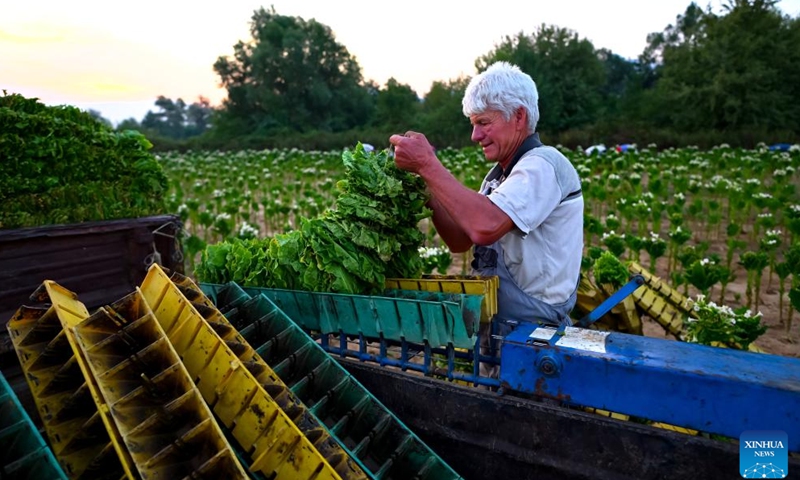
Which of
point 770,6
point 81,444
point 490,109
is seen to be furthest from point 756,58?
point 81,444

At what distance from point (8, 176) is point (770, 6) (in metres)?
44.3

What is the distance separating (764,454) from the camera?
5.92ft

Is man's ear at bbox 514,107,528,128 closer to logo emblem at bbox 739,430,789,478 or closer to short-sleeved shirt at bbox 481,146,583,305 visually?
short-sleeved shirt at bbox 481,146,583,305

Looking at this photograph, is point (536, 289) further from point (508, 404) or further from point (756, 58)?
point (756, 58)

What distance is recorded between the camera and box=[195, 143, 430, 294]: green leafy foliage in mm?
2680

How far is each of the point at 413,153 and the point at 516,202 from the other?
1.94 ft

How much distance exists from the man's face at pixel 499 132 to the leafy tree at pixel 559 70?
34993 millimetres

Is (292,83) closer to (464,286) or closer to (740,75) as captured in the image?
(740,75)

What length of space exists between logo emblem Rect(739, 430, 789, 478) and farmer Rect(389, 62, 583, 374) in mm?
1054

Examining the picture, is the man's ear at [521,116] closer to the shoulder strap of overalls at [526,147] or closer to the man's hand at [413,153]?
the shoulder strap of overalls at [526,147]

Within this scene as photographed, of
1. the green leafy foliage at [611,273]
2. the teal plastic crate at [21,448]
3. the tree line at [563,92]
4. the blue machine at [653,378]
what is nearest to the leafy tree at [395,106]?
the tree line at [563,92]

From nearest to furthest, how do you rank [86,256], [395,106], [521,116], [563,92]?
1. [521,116]
2. [86,256]
3. [563,92]
4. [395,106]

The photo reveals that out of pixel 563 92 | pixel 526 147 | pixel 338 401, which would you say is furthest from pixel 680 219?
pixel 563 92

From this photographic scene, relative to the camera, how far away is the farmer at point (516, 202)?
8.28 feet
